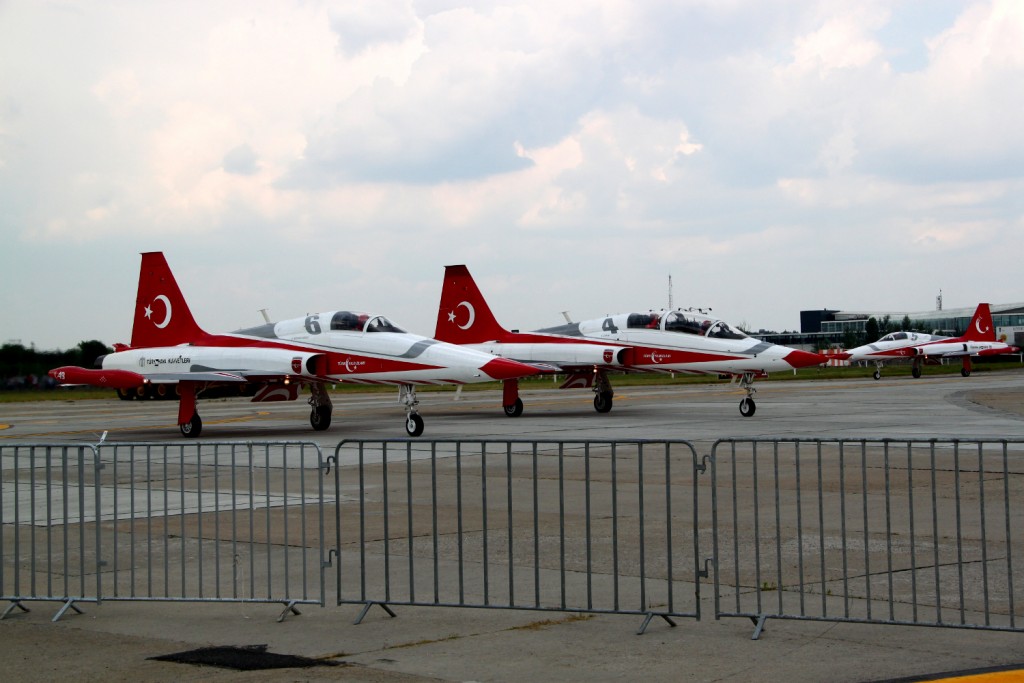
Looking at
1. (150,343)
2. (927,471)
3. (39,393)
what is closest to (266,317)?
(150,343)

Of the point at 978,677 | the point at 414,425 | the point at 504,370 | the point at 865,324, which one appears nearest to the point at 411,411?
the point at 414,425

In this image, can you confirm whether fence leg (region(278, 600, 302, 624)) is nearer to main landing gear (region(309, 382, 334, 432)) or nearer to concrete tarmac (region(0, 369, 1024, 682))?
concrete tarmac (region(0, 369, 1024, 682))

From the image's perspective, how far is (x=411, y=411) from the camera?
2198 cm

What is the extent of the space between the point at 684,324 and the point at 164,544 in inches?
810

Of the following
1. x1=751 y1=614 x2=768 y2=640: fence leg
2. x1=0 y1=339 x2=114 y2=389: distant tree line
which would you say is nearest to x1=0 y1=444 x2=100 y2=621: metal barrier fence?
x1=751 y1=614 x2=768 y2=640: fence leg

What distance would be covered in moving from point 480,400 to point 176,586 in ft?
99.9

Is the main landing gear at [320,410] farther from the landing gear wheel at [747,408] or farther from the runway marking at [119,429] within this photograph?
the landing gear wheel at [747,408]

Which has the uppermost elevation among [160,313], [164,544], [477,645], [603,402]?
[160,313]

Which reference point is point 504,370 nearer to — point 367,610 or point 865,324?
point 367,610

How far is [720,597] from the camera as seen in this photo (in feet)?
23.2

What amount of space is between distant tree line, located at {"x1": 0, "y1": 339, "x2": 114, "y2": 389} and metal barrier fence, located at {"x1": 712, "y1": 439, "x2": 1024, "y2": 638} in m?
41.2

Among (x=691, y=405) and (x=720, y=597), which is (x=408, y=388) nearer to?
(x=691, y=405)

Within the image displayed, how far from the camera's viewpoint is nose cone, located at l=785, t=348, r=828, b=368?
1003 inches

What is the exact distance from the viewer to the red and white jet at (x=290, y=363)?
23062 millimetres
